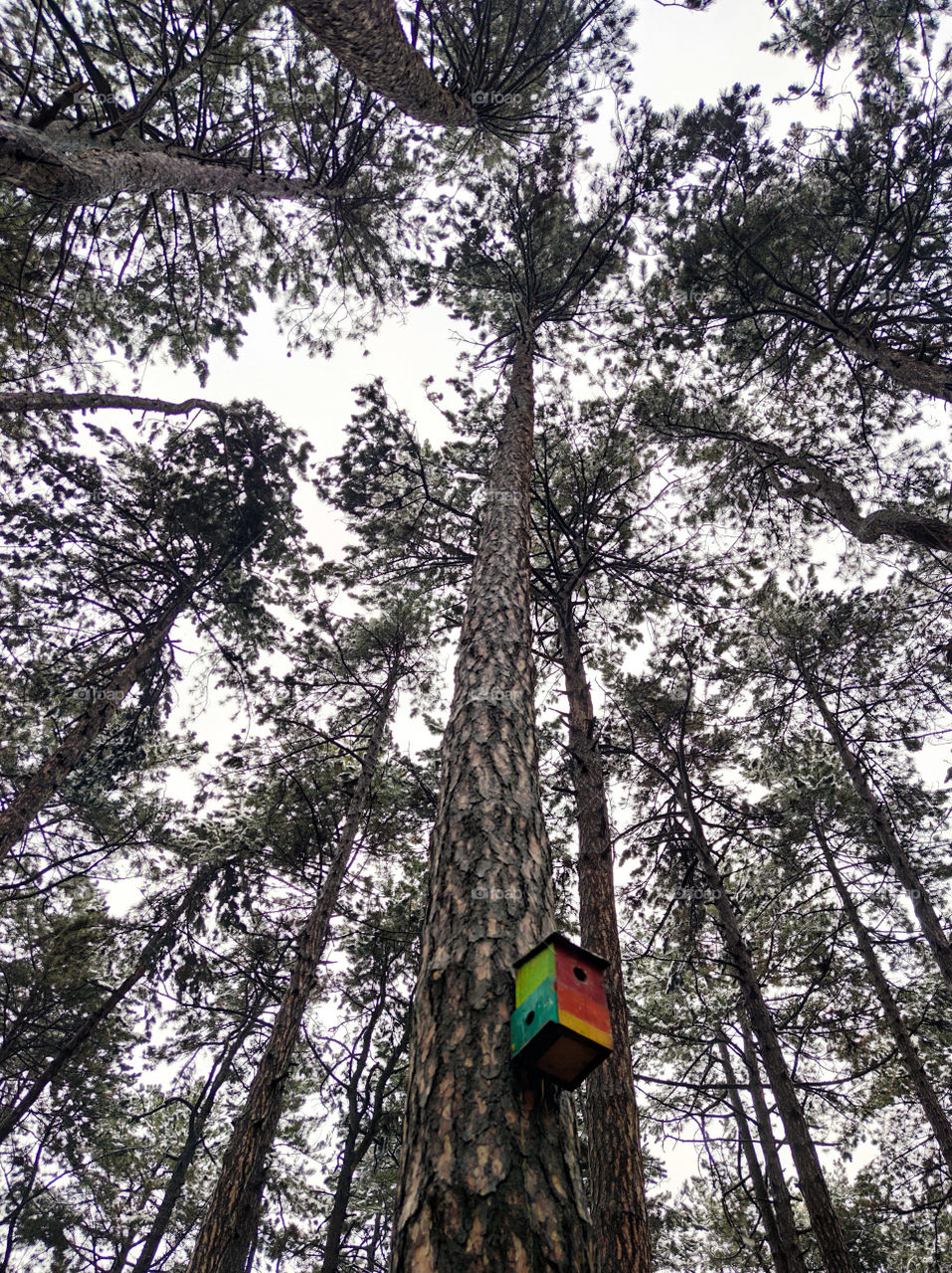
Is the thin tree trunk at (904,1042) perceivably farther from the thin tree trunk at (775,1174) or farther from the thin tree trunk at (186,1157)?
the thin tree trunk at (186,1157)

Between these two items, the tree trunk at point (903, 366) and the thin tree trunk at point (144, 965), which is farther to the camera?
the thin tree trunk at point (144, 965)

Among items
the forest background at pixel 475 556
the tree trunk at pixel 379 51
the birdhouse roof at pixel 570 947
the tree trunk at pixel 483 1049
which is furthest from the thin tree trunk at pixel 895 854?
the tree trunk at pixel 379 51

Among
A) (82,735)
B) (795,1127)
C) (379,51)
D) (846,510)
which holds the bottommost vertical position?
(795,1127)

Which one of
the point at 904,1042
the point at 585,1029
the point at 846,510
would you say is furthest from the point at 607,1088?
the point at 846,510

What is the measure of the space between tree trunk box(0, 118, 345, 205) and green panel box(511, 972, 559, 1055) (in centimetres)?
726

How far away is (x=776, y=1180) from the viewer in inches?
358

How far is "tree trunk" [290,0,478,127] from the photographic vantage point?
602cm

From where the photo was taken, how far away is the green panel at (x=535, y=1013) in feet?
5.16

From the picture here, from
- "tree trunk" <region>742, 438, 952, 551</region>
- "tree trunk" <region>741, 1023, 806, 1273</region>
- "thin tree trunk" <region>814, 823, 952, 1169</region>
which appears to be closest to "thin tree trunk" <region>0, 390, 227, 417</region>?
"tree trunk" <region>742, 438, 952, 551</region>

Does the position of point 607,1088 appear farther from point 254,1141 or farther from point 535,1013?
point 535,1013

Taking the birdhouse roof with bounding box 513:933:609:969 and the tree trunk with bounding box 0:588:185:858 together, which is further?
the tree trunk with bounding box 0:588:185:858

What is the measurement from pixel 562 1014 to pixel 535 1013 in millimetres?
118

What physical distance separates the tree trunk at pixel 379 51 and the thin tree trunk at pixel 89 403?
481 cm

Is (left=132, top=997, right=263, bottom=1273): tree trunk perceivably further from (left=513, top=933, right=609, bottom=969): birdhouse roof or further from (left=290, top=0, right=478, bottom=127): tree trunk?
(left=290, top=0, right=478, bottom=127): tree trunk
